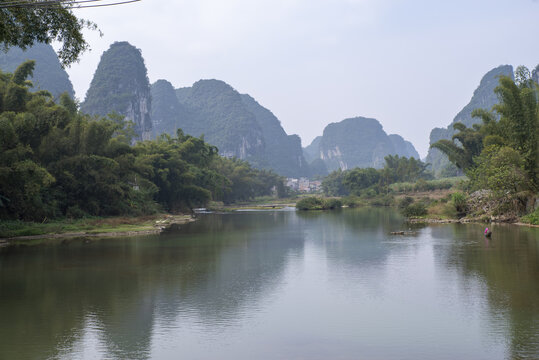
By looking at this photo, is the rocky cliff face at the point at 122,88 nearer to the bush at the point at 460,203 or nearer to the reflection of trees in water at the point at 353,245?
the bush at the point at 460,203

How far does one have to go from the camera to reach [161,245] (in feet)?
76.9

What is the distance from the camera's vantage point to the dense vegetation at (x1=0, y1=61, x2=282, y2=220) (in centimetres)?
2433

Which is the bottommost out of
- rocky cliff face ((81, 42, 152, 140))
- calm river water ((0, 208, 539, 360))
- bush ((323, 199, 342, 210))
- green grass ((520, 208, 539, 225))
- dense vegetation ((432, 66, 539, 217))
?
calm river water ((0, 208, 539, 360))

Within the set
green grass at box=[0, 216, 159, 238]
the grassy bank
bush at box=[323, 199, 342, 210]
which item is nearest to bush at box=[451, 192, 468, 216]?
the grassy bank

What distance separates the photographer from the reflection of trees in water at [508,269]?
9109 millimetres

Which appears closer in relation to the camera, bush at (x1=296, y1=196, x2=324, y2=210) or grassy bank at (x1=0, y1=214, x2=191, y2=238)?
grassy bank at (x1=0, y1=214, x2=191, y2=238)

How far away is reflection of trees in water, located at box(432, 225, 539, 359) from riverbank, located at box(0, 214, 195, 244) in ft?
59.3

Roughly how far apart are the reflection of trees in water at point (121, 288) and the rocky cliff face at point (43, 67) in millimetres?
112476

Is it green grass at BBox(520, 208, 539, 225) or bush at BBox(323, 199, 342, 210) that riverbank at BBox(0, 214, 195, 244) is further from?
bush at BBox(323, 199, 342, 210)

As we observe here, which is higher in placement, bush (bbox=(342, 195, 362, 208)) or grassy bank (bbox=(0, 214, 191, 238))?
bush (bbox=(342, 195, 362, 208))

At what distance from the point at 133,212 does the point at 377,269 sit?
82.7 ft

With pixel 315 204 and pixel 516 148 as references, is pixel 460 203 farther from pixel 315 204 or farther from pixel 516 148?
pixel 315 204

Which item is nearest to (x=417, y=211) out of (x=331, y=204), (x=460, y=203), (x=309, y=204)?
(x=460, y=203)

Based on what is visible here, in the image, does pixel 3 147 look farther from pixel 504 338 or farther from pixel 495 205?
pixel 495 205
